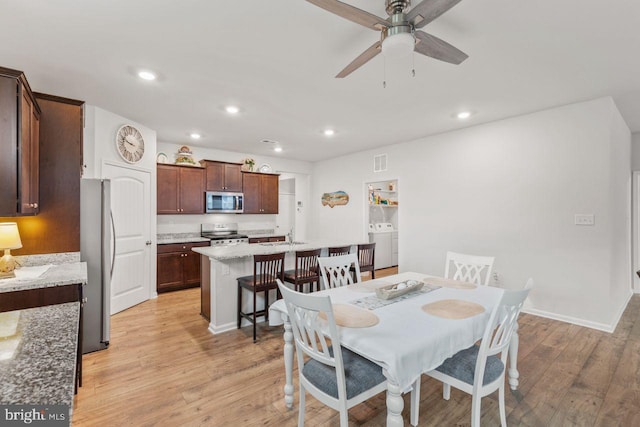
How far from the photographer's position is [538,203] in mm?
3750

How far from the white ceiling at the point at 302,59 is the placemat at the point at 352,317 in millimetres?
1891

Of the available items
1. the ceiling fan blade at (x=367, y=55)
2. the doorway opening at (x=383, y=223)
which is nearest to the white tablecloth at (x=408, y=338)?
the ceiling fan blade at (x=367, y=55)

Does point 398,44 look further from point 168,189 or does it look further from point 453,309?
point 168,189

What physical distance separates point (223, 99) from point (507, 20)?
2.69 metres

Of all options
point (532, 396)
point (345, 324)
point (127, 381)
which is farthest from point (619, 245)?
point (127, 381)

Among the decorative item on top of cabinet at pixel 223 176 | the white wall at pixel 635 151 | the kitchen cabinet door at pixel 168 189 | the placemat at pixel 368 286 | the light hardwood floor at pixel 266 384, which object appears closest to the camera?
the light hardwood floor at pixel 266 384

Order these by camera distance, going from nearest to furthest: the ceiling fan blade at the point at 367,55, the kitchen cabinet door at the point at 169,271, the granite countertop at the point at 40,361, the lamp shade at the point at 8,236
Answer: the granite countertop at the point at 40,361, the ceiling fan blade at the point at 367,55, the lamp shade at the point at 8,236, the kitchen cabinet door at the point at 169,271

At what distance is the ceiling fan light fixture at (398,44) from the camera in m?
1.61

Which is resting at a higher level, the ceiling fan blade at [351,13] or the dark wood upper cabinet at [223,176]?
the ceiling fan blade at [351,13]

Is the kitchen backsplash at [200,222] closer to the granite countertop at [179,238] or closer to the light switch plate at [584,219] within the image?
the granite countertop at [179,238]

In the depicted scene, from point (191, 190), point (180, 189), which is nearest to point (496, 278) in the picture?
point (191, 190)

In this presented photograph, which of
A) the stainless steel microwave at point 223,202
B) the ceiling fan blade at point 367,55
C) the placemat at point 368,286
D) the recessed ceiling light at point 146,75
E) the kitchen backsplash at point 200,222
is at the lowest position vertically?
the placemat at point 368,286

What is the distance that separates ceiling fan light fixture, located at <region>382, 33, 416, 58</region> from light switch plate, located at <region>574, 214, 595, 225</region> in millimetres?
3196

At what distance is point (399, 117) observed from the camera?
4.01 m
